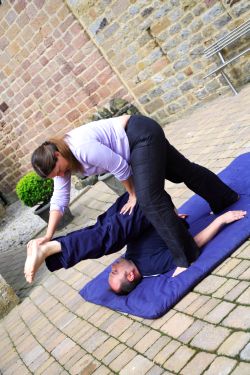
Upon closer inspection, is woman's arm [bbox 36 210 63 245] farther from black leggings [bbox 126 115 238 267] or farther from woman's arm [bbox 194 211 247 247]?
woman's arm [bbox 194 211 247 247]

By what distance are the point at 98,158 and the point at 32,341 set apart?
64.7 inches

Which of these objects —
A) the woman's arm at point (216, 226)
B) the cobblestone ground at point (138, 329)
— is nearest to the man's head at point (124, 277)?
the cobblestone ground at point (138, 329)

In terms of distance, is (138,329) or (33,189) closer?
(138,329)

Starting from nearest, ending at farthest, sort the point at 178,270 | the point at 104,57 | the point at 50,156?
the point at 50,156 < the point at 178,270 < the point at 104,57

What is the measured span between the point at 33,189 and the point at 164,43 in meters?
3.10

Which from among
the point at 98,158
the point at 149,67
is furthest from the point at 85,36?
the point at 98,158

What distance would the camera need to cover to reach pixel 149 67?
691 centimetres

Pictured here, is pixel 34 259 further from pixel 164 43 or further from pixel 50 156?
pixel 164 43

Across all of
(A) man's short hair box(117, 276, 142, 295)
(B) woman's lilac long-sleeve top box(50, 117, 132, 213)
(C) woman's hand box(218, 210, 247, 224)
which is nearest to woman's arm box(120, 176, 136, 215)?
(B) woman's lilac long-sleeve top box(50, 117, 132, 213)

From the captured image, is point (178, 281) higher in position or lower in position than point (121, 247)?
lower

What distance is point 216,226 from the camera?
2855mm

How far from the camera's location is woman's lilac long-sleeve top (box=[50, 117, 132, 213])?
2.48 m

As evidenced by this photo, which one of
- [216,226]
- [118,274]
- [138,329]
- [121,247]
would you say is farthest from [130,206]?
[138,329]

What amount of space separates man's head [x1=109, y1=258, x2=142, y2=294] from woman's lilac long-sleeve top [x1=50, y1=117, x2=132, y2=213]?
0.67 metres
